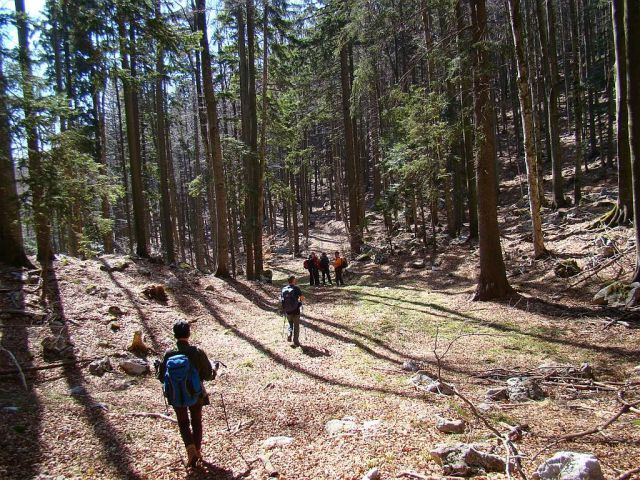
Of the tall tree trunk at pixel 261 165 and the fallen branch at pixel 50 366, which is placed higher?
the tall tree trunk at pixel 261 165

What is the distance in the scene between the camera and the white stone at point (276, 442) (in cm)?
485

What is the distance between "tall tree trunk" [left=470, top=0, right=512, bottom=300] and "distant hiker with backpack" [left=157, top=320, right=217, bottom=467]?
8581mm

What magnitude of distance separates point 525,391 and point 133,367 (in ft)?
21.1

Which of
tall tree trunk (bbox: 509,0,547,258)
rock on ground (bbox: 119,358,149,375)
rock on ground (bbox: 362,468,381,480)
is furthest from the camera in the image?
tall tree trunk (bbox: 509,0,547,258)

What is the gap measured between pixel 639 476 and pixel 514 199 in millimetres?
25732

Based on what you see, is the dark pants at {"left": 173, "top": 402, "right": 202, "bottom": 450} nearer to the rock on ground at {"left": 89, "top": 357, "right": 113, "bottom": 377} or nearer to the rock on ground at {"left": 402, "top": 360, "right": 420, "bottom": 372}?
the rock on ground at {"left": 89, "top": 357, "right": 113, "bottom": 377}

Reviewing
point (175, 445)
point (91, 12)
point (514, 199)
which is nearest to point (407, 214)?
point (514, 199)

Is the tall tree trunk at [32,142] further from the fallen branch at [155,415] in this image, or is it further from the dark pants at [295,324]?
the dark pants at [295,324]

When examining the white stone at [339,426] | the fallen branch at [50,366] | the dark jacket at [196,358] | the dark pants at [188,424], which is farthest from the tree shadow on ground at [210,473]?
the fallen branch at [50,366]

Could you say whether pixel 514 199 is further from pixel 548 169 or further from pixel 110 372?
pixel 110 372

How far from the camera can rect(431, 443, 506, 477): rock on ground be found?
3711 mm

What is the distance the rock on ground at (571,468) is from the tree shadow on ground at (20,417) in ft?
15.7

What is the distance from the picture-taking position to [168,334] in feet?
31.9

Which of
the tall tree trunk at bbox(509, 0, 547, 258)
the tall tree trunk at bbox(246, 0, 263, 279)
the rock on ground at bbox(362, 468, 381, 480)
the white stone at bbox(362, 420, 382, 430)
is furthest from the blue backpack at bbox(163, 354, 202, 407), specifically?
the tall tree trunk at bbox(246, 0, 263, 279)
